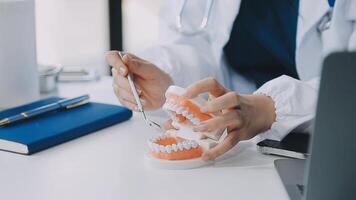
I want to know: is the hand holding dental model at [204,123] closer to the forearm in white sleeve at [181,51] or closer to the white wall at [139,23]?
the forearm in white sleeve at [181,51]

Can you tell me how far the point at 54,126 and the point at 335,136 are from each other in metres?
0.49

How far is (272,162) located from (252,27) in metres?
0.57

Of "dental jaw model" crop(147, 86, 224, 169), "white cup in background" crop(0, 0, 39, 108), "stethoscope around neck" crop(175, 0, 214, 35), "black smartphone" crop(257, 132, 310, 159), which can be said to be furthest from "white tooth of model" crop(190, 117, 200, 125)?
"stethoscope around neck" crop(175, 0, 214, 35)

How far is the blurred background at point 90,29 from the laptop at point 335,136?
1191 millimetres

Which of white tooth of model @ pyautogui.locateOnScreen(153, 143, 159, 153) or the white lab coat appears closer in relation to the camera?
white tooth of model @ pyautogui.locateOnScreen(153, 143, 159, 153)

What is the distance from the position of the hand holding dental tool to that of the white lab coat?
0.25 meters

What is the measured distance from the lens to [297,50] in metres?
1.15

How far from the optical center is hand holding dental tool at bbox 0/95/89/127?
2.91 ft

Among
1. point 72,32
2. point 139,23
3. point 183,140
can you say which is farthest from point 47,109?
point 139,23

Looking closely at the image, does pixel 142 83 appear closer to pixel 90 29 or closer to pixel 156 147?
pixel 156 147

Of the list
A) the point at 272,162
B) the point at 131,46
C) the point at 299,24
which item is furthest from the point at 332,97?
the point at 131,46

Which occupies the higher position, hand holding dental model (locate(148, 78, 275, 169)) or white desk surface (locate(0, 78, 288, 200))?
hand holding dental model (locate(148, 78, 275, 169))

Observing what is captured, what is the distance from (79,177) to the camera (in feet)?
2.41

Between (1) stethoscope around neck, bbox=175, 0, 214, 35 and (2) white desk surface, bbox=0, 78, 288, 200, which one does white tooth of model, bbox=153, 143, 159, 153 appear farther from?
(1) stethoscope around neck, bbox=175, 0, 214, 35
